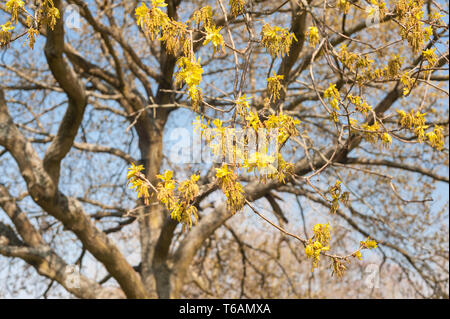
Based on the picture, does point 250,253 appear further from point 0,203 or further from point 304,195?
point 0,203

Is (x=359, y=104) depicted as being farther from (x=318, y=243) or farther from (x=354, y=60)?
(x=318, y=243)

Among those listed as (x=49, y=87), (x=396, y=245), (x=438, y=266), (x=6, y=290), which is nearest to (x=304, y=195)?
(x=396, y=245)

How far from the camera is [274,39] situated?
2252 mm

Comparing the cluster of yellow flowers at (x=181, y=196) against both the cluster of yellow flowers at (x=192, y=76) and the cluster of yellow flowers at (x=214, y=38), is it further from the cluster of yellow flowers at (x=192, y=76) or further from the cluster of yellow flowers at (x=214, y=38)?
the cluster of yellow flowers at (x=214, y=38)

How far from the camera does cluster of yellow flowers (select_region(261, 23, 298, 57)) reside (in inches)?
88.7

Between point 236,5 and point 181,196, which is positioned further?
point 236,5

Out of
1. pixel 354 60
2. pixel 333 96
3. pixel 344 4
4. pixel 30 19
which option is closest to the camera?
pixel 30 19

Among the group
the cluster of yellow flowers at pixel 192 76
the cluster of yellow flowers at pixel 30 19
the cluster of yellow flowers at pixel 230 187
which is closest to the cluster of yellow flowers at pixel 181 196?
the cluster of yellow flowers at pixel 230 187

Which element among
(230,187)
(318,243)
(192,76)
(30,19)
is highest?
(30,19)

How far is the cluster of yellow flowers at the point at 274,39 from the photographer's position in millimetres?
2252

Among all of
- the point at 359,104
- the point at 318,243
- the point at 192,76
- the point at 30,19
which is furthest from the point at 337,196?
the point at 30,19

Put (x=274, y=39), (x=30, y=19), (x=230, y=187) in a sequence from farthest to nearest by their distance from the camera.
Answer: (x=30, y=19) < (x=274, y=39) < (x=230, y=187)
